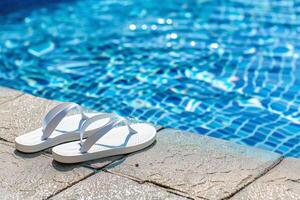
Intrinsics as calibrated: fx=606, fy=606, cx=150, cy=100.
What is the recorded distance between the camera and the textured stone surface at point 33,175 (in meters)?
2.83

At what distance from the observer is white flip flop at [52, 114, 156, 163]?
3.10 metres

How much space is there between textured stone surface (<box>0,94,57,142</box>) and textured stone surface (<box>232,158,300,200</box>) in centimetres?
138

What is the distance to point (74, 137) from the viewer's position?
131 inches

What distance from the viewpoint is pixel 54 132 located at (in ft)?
10.9

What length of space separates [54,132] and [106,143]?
32cm

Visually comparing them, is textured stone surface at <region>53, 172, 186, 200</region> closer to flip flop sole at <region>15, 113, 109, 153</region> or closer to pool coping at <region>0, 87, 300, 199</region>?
pool coping at <region>0, 87, 300, 199</region>

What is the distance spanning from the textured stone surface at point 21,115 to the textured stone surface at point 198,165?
0.74 meters

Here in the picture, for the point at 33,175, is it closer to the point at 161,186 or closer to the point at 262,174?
the point at 161,186

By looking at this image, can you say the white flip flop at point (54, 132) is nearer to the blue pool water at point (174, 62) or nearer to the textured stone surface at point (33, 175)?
the textured stone surface at point (33, 175)

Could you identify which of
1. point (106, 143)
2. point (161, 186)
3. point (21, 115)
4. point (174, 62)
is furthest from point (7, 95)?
point (174, 62)

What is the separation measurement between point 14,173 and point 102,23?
414 cm

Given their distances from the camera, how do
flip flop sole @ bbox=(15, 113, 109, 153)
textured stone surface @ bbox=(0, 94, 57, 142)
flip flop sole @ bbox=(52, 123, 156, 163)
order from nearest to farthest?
flip flop sole @ bbox=(52, 123, 156, 163)
flip flop sole @ bbox=(15, 113, 109, 153)
textured stone surface @ bbox=(0, 94, 57, 142)

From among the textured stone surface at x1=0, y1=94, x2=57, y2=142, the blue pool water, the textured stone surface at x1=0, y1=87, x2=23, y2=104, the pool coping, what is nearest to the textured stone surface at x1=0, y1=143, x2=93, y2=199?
the pool coping

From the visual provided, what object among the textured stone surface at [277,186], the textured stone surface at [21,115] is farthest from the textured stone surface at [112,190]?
the textured stone surface at [21,115]
